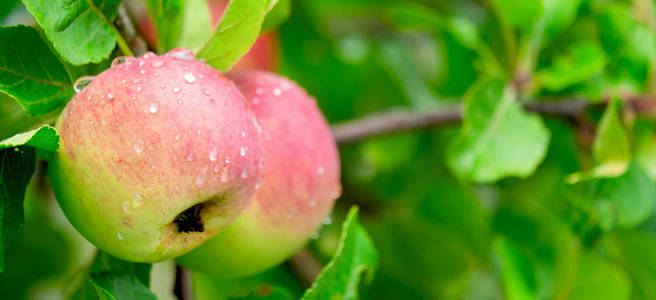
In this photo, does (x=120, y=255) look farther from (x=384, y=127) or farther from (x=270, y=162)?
(x=384, y=127)

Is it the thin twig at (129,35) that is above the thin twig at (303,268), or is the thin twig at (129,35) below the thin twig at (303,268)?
above

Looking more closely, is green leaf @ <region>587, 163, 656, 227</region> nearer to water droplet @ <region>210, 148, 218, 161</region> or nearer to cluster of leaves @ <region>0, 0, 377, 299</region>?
cluster of leaves @ <region>0, 0, 377, 299</region>

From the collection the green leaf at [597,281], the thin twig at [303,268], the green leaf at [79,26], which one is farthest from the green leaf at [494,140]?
the green leaf at [79,26]

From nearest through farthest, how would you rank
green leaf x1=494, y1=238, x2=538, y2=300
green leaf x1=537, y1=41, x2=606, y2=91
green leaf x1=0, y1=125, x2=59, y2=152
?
green leaf x1=0, y1=125, x2=59, y2=152
green leaf x1=494, y1=238, x2=538, y2=300
green leaf x1=537, y1=41, x2=606, y2=91

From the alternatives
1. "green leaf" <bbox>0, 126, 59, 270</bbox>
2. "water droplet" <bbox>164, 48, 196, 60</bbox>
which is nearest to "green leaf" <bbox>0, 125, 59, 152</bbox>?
"green leaf" <bbox>0, 126, 59, 270</bbox>

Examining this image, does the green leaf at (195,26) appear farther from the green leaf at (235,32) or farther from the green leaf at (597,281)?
the green leaf at (597,281)

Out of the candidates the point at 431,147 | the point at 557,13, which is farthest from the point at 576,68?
the point at 431,147

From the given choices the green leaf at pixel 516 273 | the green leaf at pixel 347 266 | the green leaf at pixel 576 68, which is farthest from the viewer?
the green leaf at pixel 576 68
